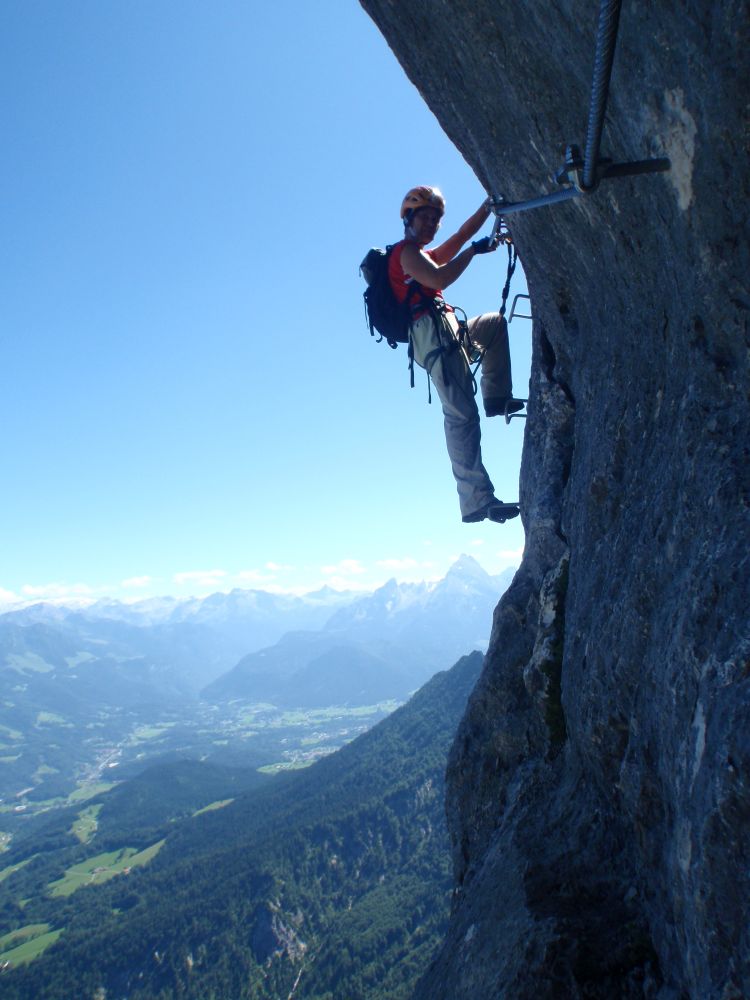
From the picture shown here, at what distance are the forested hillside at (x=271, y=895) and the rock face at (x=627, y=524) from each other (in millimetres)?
96838

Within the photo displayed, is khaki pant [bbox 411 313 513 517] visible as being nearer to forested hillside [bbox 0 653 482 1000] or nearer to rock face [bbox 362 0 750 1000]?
rock face [bbox 362 0 750 1000]

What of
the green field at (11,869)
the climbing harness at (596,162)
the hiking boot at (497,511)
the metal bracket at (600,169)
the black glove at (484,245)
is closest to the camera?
the climbing harness at (596,162)

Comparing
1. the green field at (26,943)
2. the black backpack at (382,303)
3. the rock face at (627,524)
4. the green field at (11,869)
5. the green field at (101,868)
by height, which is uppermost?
the black backpack at (382,303)

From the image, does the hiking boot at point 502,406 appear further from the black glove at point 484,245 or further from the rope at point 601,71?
the rope at point 601,71

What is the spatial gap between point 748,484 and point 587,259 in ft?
11.3

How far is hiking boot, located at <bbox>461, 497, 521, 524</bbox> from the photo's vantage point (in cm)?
931

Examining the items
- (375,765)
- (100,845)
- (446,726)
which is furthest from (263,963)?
(100,845)

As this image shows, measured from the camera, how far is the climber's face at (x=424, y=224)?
803 cm

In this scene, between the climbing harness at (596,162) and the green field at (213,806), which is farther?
the green field at (213,806)

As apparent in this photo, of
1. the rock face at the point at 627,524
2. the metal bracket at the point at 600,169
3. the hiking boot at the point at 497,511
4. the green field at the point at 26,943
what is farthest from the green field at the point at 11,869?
the metal bracket at the point at 600,169

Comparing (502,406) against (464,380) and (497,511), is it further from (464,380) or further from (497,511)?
(497,511)

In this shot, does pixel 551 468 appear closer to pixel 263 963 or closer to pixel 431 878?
pixel 263 963

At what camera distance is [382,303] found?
341 inches


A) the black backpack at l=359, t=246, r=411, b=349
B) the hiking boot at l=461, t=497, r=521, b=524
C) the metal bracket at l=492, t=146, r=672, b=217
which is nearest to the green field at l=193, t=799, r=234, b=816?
the hiking boot at l=461, t=497, r=521, b=524
